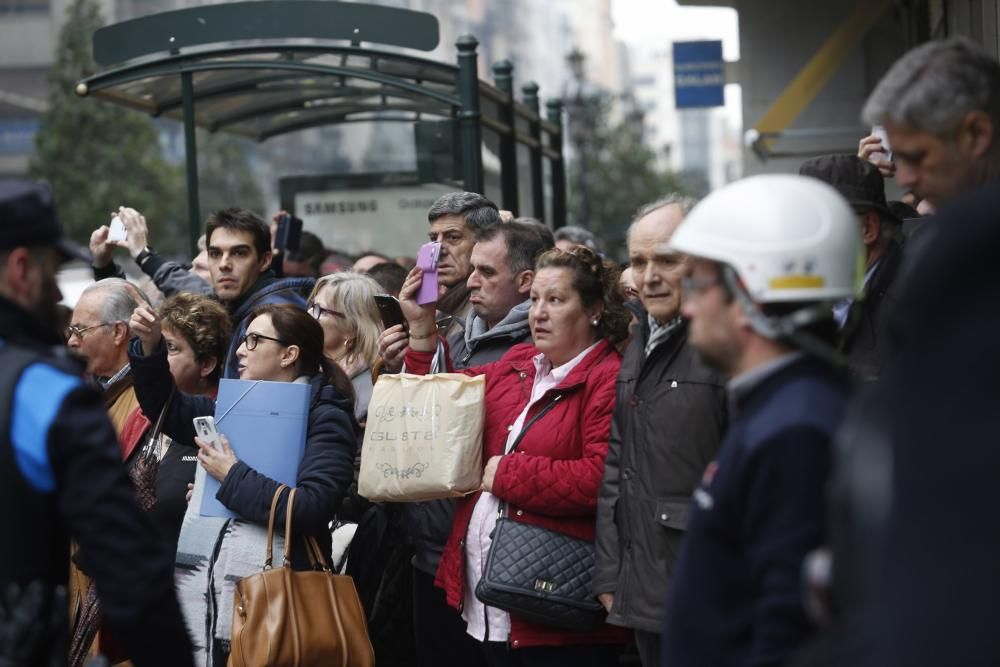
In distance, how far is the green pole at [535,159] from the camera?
486 inches

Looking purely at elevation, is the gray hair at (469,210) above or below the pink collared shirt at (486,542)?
above

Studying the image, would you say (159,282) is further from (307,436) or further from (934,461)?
(934,461)

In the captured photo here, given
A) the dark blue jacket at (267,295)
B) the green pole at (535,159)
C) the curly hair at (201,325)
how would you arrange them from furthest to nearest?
1. the green pole at (535,159)
2. the dark blue jacket at (267,295)
3. the curly hair at (201,325)

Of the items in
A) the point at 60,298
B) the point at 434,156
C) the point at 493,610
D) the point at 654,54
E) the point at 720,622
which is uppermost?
the point at 654,54

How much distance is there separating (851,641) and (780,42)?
13106 millimetres

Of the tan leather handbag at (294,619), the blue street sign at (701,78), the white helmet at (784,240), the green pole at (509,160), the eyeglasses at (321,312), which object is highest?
the blue street sign at (701,78)

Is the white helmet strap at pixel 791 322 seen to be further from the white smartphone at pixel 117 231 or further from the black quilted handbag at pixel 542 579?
the white smartphone at pixel 117 231

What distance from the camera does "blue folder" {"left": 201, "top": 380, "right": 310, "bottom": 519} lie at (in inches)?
220

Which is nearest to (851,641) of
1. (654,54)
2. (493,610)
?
(493,610)

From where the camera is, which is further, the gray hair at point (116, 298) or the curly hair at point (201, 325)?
the gray hair at point (116, 298)

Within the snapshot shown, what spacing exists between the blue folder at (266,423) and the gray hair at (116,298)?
1486 millimetres

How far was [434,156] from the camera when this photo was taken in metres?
9.41

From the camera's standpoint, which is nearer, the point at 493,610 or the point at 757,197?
the point at 757,197

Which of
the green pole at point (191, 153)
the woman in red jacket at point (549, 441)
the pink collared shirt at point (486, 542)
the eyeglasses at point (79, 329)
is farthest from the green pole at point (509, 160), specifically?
the pink collared shirt at point (486, 542)
